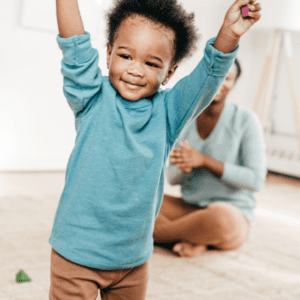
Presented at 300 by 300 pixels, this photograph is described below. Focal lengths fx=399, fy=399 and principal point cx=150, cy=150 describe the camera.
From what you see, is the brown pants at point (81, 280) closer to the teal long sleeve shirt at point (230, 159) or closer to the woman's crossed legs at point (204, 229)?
the woman's crossed legs at point (204, 229)

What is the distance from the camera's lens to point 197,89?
2.24 feet

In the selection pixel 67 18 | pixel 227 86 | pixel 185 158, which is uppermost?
pixel 67 18

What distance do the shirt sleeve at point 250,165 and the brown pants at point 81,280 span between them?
2.86 feet

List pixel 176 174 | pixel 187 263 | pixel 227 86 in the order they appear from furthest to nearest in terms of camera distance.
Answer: pixel 176 174
pixel 227 86
pixel 187 263

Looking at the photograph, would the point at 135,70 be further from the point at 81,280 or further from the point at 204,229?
the point at 204,229

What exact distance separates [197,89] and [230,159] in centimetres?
100

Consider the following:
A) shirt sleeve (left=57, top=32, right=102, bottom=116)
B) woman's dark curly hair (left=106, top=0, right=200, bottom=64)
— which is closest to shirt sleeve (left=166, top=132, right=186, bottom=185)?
woman's dark curly hair (left=106, top=0, right=200, bottom=64)

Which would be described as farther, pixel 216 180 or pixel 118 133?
pixel 216 180

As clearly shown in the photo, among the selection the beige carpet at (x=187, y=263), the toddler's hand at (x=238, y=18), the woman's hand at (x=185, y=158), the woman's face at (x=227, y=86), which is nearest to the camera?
the toddler's hand at (x=238, y=18)

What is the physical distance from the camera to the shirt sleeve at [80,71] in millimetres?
670

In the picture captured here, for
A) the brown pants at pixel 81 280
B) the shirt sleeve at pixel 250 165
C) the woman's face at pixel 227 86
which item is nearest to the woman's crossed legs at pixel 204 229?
the shirt sleeve at pixel 250 165

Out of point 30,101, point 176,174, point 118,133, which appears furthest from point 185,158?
point 30,101

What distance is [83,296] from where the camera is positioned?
70 centimetres

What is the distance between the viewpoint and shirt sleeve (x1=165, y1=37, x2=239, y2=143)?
2.17 ft
